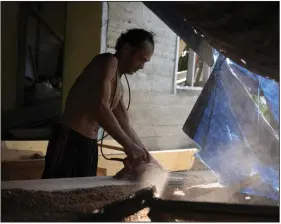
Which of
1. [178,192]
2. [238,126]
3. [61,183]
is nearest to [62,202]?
[61,183]

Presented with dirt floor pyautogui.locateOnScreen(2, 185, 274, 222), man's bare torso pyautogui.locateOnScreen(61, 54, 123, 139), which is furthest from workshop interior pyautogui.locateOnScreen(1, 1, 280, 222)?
man's bare torso pyautogui.locateOnScreen(61, 54, 123, 139)

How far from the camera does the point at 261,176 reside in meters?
2.29

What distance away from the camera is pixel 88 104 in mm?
2475

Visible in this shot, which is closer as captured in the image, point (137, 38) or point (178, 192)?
point (178, 192)

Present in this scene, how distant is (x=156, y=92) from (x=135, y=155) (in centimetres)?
282

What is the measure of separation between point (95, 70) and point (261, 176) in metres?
1.28

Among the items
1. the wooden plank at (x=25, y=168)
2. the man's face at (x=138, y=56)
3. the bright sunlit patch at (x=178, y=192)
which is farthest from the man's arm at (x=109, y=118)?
the wooden plank at (x=25, y=168)

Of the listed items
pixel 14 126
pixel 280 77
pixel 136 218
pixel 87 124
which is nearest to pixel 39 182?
pixel 87 124

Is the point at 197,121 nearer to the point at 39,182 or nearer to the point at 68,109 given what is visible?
the point at 68,109

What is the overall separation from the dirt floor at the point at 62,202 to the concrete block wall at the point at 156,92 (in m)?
2.72

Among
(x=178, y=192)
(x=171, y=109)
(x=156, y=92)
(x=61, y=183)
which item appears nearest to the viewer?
(x=61, y=183)

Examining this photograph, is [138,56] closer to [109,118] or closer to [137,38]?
[137,38]

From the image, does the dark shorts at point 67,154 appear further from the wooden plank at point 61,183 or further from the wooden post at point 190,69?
the wooden post at point 190,69

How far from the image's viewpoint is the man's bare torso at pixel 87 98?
2.41 metres
